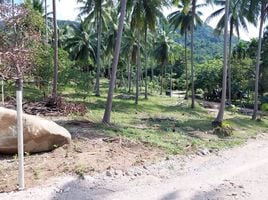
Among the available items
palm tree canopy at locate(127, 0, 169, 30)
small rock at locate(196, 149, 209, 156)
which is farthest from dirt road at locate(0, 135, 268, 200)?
palm tree canopy at locate(127, 0, 169, 30)

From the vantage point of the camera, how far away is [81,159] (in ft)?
34.9

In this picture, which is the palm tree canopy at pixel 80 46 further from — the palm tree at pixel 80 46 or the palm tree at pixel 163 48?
the palm tree at pixel 163 48

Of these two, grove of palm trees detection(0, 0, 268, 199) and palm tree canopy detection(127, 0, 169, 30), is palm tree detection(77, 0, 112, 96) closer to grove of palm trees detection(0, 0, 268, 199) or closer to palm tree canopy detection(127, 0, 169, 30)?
grove of palm trees detection(0, 0, 268, 199)

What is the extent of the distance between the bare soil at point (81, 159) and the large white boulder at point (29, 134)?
0.21 m

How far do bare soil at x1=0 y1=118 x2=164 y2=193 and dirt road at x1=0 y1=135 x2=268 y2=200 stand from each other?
0.39m

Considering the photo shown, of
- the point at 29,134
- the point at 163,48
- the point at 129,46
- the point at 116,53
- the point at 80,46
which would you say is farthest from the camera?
the point at 163,48

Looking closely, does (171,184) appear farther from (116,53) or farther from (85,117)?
(85,117)

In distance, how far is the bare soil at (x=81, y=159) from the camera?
30.0 feet

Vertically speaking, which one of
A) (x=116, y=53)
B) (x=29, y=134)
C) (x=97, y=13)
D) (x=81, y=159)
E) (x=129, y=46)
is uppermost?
(x=97, y=13)

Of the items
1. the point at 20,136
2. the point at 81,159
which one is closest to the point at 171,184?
the point at 81,159

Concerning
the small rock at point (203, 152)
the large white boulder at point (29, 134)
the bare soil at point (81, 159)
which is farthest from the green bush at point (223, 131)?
the large white boulder at point (29, 134)

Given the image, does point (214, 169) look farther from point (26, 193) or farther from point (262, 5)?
point (262, 5)

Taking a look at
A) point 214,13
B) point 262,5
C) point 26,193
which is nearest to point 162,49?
point 214,13

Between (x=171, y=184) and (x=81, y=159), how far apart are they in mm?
2513
